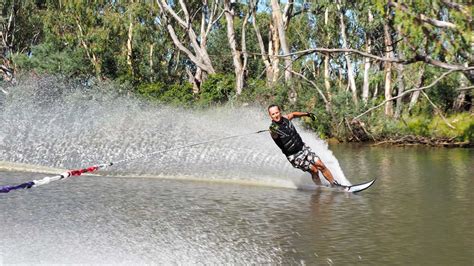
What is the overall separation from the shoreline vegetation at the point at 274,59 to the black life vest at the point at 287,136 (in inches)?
82.4

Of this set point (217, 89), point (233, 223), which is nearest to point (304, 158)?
point (233, 223)

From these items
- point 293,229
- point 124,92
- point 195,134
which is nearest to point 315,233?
point 293,229

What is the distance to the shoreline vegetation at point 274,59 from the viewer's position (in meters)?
22.0

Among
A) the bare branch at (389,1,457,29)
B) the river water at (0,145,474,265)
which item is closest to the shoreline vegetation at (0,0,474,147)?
the bare branch at (389,1,457,29)

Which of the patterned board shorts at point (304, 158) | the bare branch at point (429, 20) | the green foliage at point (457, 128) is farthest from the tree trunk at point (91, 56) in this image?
the patterned board shorts at point (304, 158)

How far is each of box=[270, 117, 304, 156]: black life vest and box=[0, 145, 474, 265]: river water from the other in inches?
26.3

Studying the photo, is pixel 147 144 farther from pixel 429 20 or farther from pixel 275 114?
pixel 429 20

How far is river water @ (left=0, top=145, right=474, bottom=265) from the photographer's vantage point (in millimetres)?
6043

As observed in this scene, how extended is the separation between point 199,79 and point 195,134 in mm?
26001

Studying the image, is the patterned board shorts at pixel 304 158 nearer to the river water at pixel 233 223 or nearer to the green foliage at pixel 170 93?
the river water at pixel 233 223

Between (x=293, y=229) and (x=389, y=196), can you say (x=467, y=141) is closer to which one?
(x=389, y=196)

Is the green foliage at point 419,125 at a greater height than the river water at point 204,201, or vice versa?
the river water at point 204,201

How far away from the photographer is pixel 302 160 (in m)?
10.2

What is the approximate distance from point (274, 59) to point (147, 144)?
12.3m
